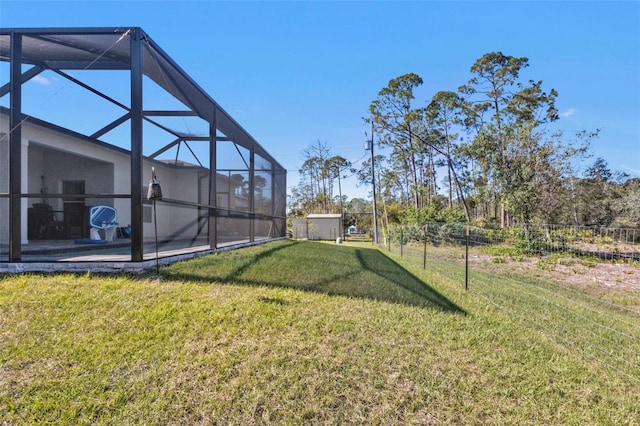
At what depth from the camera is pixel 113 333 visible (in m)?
2.30

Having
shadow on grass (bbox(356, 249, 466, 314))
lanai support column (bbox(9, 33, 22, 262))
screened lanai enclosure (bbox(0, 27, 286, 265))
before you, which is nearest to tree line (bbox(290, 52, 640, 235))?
shadow on grass (bbox(356, 249, 466, 314))

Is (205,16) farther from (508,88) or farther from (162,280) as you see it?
(508,88)

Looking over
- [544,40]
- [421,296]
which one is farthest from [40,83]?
[544,40]

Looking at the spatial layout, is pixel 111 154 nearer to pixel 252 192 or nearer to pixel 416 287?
pixel 252 192

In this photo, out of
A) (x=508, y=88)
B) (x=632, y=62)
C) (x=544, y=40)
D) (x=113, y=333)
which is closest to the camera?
(x=113, y=333)

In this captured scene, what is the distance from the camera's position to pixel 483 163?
37.4 ft

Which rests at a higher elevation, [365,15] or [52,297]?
[365,15]

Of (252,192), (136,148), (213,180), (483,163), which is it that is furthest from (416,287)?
(483,163)

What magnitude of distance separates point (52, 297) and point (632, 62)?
11.8 metres

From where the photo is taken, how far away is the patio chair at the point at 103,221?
17.8ft

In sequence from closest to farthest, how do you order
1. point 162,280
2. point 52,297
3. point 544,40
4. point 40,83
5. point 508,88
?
point 52,297 → point 162,280 → point 40,83 → point 544,40 → point 508,88

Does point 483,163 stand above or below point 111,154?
above

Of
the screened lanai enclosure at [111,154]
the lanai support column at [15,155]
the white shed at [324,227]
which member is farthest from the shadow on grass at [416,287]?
the white shed at [324,227]

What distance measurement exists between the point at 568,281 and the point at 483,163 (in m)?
7.68
